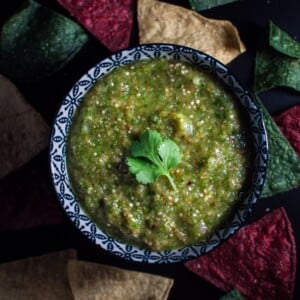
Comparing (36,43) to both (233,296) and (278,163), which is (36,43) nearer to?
(278,163)

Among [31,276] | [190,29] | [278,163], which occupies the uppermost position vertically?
A: [190,29]

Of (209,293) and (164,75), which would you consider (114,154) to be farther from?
(209,293)

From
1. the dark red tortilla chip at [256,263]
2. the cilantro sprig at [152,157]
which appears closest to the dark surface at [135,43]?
the dark red tortilla chip at [256,263]

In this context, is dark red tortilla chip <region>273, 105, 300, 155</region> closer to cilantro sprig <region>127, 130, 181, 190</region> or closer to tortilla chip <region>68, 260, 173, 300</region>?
cilantro sprig <region>127, 130, 181, 190</region>

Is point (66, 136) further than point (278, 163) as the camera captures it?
No

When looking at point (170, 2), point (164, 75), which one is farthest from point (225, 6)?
point (164, 75)

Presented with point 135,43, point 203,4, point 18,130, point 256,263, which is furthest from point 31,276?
point 203,4

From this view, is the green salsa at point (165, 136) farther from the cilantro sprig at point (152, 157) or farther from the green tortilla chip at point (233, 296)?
the green tortilla chip at point (233, 296)
